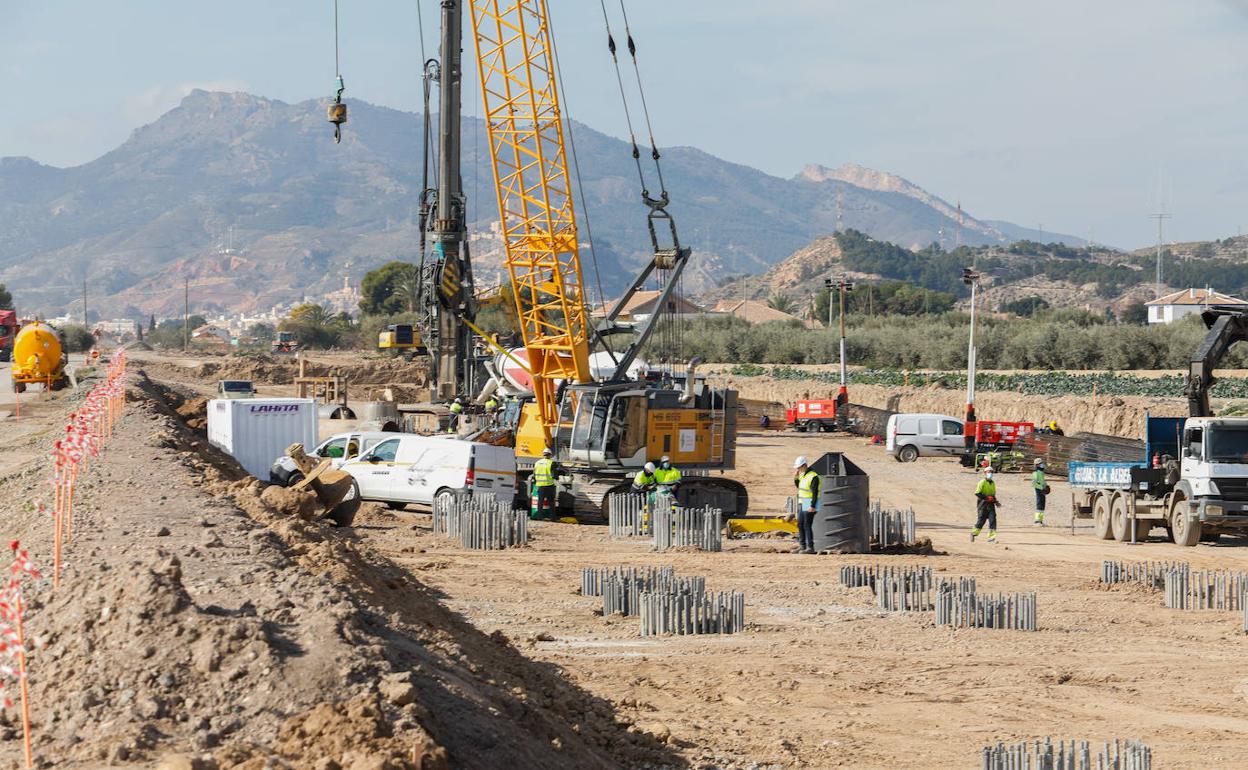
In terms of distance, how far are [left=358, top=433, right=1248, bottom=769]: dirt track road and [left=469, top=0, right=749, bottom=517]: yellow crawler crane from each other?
4.97 meters

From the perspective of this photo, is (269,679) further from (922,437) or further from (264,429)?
(922,437)

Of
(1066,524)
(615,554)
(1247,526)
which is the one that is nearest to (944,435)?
(1066,524)

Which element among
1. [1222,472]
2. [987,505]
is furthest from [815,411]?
[1222,472]

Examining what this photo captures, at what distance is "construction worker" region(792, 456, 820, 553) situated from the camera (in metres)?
22.8

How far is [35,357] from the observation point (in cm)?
5009

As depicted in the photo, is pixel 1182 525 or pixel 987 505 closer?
pixel 1182 525

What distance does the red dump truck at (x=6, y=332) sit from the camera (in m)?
80.7

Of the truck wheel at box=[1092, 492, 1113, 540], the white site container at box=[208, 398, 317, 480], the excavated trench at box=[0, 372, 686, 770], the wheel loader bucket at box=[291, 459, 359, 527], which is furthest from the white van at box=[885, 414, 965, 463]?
the excavated trench at box=[0, 372, 686, 770]

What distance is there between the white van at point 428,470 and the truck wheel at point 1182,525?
12.1m

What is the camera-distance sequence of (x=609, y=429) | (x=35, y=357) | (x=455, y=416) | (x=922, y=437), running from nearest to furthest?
(x=609, y=429)
(x=455, y=416)
(x=922, y=437)
(x=35, y=357)

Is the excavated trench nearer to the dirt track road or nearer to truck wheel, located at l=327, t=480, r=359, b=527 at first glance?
the dirt track road

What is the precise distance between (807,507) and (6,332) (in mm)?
69228

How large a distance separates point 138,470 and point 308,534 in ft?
13.4

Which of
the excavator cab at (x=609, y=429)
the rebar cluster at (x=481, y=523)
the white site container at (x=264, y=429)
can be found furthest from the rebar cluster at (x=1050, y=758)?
the white site container at (x=264, y=429)
